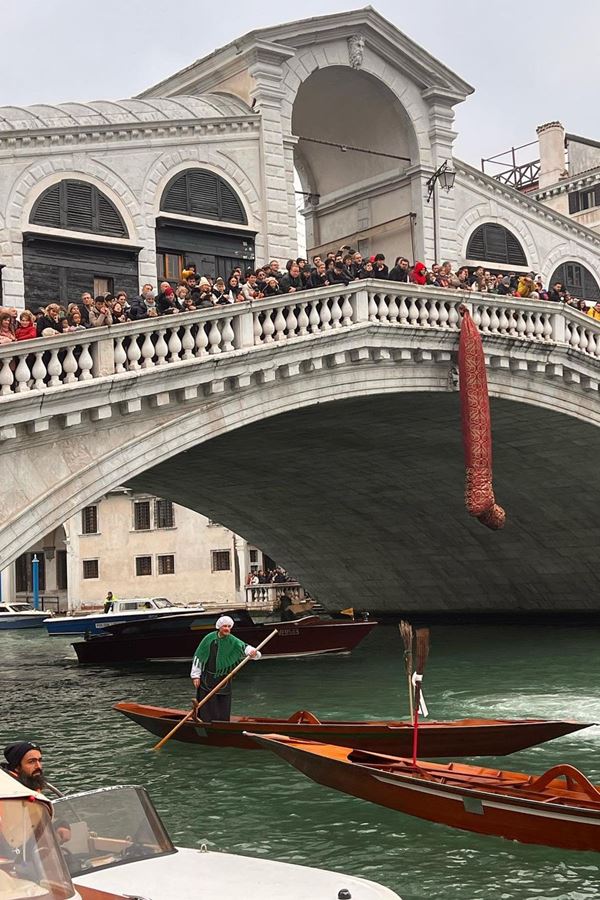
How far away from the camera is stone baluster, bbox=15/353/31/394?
14.3 m

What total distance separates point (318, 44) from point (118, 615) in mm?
19493

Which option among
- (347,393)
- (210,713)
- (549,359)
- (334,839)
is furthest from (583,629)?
(334,839)

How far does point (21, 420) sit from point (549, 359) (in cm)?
1046

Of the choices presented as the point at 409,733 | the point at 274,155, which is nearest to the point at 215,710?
the point at 409,733

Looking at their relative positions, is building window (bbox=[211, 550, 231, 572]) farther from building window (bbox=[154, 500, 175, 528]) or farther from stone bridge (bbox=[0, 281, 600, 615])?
stone bridge (bbox=[0, 281, 600, 615])

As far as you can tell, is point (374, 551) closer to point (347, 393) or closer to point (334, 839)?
point (347, 393)

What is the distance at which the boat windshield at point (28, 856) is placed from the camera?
5.34 meters

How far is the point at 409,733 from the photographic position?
12.3 m

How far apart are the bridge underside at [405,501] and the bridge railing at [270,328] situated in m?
1.70

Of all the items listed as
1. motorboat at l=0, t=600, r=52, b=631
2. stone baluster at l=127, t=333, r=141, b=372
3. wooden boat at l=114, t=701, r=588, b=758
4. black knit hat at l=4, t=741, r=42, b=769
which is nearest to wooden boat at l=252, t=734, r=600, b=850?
wooden boat at l=114, t=701, r=588, b=758

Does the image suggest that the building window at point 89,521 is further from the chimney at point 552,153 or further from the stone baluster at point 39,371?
the stone baluster at point 39,371

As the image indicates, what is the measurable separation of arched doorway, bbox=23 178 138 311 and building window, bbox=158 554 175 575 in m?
30.7

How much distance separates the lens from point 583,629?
96.3 feet

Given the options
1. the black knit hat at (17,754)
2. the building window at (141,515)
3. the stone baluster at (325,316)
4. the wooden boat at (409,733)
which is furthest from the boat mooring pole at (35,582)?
the black knit hat at (17,754)
